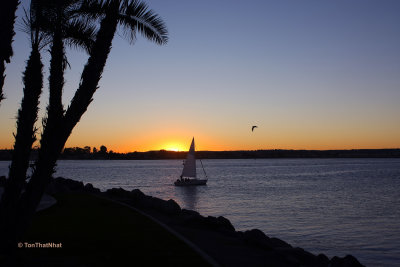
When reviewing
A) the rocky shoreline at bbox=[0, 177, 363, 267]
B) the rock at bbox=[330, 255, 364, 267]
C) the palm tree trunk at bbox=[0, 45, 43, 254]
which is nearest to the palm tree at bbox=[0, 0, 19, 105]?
the palm tree trunk at bbox=[0, 45, 43, 254]

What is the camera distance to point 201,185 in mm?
74125

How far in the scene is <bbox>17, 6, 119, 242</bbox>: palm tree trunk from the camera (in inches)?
335

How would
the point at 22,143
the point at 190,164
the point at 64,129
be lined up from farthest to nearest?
the point at 190,164 < the point at 22,143 < the point at 64,129

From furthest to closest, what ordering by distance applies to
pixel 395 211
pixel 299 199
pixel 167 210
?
pixel 299 199, pixel 395 211, pixel 167 210

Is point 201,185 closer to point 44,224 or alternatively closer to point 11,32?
point 44,224

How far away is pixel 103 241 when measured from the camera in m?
12.5

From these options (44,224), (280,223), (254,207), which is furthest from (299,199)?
(44,224)

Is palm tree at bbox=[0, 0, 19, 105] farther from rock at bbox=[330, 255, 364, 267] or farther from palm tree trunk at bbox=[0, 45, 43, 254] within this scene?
rock at bbox=[330, 255, 364, 267]

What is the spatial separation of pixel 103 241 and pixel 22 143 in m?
3.97

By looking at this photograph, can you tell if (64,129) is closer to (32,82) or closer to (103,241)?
(32,82)

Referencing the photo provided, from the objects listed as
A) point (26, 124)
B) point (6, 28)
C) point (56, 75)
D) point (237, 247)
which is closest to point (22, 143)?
point (26, 124)

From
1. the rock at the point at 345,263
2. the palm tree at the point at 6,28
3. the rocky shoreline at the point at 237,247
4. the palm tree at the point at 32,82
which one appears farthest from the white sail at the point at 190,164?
the palm tree at the point at 6,28

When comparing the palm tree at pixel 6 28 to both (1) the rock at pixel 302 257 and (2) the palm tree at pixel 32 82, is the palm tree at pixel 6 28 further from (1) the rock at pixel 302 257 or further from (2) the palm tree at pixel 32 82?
(1) the rock at pixel 302 257

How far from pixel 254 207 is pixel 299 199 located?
10.7 m
